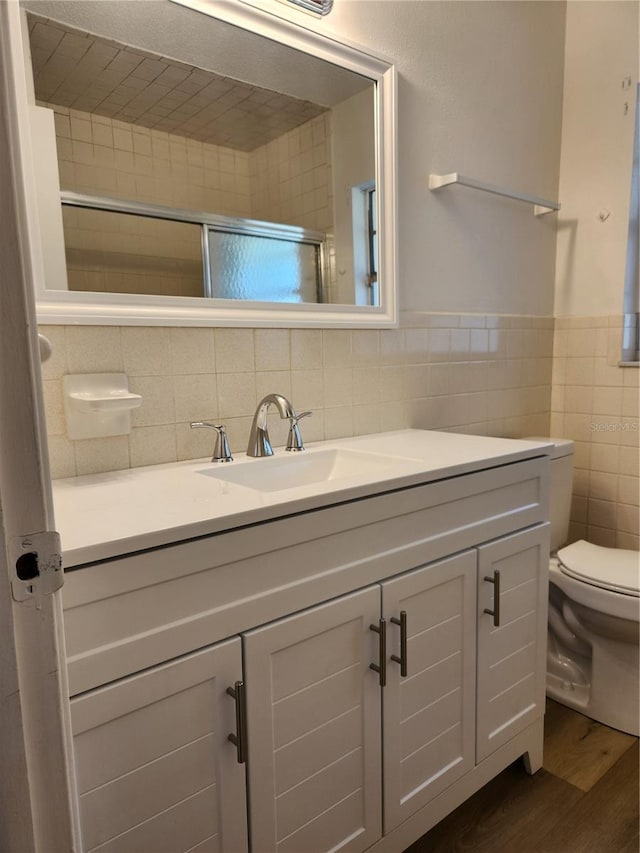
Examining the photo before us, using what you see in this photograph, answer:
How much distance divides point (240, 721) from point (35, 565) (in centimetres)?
59

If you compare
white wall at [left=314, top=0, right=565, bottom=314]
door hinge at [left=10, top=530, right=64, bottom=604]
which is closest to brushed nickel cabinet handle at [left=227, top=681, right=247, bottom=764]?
door hinge at [left=10, top=530, right=64, bottom=604]

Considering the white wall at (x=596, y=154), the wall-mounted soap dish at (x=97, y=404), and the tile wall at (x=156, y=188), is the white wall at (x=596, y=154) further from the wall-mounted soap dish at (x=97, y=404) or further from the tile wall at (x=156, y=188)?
the wall-mounted soap dish at (x=97, y=404)

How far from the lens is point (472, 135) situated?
1.82m

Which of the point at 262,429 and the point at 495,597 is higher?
the point at 262,429

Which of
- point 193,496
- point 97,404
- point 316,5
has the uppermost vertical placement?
point 316,5

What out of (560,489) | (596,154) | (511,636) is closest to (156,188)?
(511,636)

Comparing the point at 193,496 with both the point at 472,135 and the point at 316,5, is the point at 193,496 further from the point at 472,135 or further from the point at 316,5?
the point at 472,135

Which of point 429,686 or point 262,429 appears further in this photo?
point 262,429

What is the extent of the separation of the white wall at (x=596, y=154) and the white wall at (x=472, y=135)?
54 millimetres

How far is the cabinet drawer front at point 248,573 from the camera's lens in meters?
0.72

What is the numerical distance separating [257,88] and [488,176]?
896mm

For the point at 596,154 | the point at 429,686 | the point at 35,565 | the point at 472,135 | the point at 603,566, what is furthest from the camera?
the point at 596,154

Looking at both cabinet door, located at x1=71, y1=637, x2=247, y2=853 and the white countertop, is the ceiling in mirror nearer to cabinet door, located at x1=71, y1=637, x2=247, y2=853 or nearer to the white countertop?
the white countertop

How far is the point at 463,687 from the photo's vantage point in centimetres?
125
